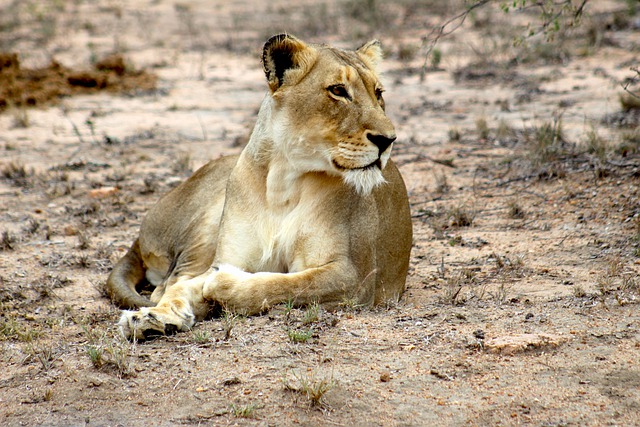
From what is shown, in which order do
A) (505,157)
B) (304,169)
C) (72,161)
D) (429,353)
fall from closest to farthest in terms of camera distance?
1. (429,353)
2. (304,169)
3. (505,157)
4. (72,161)

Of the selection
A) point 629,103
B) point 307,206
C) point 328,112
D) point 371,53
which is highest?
point 371,53

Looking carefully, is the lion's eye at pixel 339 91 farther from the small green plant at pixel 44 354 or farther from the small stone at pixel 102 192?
the small stone at pixel 102 192

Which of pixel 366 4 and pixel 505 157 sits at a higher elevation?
→ pixel 366 4

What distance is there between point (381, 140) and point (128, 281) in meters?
2.02

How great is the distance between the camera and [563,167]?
730 centimetres

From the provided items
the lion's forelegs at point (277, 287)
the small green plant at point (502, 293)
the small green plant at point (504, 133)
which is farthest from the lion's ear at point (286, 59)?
the small green plant at point (504, 133)

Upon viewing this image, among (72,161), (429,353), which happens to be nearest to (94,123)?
(72,161)

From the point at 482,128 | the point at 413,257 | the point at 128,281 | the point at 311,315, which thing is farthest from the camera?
the point at 482,128

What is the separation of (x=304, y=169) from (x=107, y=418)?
1627 mm

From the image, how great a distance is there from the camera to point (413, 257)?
6.04 metres

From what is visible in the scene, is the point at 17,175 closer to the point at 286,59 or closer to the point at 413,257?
the point at 413,257

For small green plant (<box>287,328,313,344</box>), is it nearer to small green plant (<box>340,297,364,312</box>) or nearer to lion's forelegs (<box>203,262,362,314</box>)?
lion's forelegs (<box>203,262,362,314</box>)

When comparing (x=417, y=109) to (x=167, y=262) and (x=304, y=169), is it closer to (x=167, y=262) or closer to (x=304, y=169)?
(x=167, y=262)

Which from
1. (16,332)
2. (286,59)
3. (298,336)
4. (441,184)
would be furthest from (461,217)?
(16,332)
